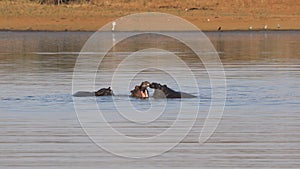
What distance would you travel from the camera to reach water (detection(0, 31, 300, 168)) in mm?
12305

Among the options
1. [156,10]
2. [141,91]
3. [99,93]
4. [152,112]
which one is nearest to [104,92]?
[99,93]

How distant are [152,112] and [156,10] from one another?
41991 mm

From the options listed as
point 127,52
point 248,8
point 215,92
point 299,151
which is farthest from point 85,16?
point 299,151

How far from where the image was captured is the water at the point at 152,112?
12.3 m

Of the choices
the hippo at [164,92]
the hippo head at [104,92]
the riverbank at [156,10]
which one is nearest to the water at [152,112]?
the hippo head at [104,92]

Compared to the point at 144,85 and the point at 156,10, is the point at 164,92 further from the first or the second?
the point at 156,10

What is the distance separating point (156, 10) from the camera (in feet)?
195

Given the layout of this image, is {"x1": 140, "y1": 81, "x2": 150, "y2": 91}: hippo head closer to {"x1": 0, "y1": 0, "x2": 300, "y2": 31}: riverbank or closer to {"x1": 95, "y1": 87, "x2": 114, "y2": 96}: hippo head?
{"x1": 95, "y1": 87, "x2": 114, "y2": 96}: hippo head

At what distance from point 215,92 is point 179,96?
3.86 feet

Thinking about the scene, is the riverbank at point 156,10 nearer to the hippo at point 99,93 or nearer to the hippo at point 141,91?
the hippo at point 99,93

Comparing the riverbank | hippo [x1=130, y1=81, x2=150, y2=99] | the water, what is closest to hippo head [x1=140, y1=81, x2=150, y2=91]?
hippo [x1=130, y1=81, x2=150, y2=99]

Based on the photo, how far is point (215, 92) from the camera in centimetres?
2086

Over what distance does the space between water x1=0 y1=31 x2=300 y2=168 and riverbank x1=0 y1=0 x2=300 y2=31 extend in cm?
1992

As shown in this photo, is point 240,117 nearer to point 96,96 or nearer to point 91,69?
point 96,96
